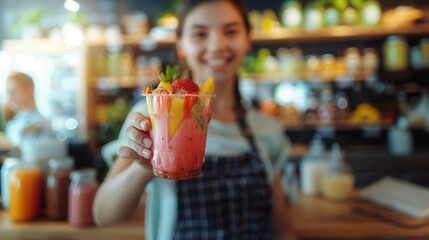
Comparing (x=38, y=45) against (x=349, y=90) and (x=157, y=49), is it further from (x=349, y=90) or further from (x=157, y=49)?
(x=349, y=90)

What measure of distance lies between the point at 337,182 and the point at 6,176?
1.00m

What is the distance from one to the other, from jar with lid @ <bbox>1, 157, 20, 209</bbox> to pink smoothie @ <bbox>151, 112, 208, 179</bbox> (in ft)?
1.72

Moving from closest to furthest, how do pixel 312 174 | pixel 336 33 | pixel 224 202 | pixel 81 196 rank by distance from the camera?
pixel 224 202
pixel 81 196
pixel 312 174
pixel 336 33

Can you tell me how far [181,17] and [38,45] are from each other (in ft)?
8.23

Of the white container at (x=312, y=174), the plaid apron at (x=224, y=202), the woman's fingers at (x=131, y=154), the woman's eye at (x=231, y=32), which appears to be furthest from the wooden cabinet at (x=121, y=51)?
the woman's fingers at (x=131, y=154)

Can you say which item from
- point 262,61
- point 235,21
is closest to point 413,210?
point 235,21

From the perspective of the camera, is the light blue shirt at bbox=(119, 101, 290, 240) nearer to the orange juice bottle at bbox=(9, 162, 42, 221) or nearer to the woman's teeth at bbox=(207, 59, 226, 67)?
the woman's teeth at bbox=(207, 59, 226, 67)

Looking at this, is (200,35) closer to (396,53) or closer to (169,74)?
(169,74)

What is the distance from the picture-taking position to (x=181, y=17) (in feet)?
2.33

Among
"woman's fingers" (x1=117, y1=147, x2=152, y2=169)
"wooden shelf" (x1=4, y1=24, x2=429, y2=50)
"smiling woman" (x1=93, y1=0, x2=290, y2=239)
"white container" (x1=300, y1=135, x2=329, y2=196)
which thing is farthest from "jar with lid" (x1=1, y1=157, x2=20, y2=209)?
"wooden shelf" (x1=4, y1=24, x2=429, y2=50)

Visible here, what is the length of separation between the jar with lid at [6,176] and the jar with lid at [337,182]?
0.97m

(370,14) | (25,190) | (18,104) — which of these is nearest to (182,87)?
(18,104)

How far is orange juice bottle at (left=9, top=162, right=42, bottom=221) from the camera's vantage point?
2.86 ft

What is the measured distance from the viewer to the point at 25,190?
92cm
